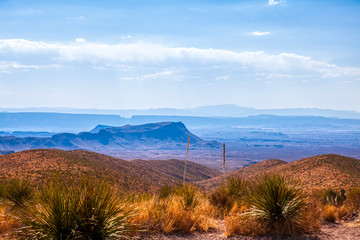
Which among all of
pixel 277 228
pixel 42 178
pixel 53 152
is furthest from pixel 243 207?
pixel 53 152

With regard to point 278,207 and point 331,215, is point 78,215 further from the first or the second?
point 331,215

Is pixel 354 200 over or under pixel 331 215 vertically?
over

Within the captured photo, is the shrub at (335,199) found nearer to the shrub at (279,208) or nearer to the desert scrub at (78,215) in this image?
the shrub at (279,208)

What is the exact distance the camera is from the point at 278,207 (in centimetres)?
858

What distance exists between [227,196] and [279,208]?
352 centimetres

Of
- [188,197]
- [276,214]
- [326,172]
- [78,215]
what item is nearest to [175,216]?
[188,197]

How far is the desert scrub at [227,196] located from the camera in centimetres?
1158

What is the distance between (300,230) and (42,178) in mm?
29044

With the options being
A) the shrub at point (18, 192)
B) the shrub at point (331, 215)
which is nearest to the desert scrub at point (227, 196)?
the shrub at point (331, 215)

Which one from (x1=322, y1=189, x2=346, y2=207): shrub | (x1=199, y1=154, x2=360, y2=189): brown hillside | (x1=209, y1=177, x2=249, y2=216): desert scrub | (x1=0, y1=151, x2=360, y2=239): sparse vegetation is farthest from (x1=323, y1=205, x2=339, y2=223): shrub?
Answer: (x1=199, y1=154, x2=360, y2=189): brown hillside

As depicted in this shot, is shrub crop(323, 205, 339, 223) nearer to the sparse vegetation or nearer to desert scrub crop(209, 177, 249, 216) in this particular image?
the sparse vegetation

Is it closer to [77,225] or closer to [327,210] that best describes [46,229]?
[77,225]

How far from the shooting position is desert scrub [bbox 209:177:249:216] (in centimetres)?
1158

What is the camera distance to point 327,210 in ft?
36.7
